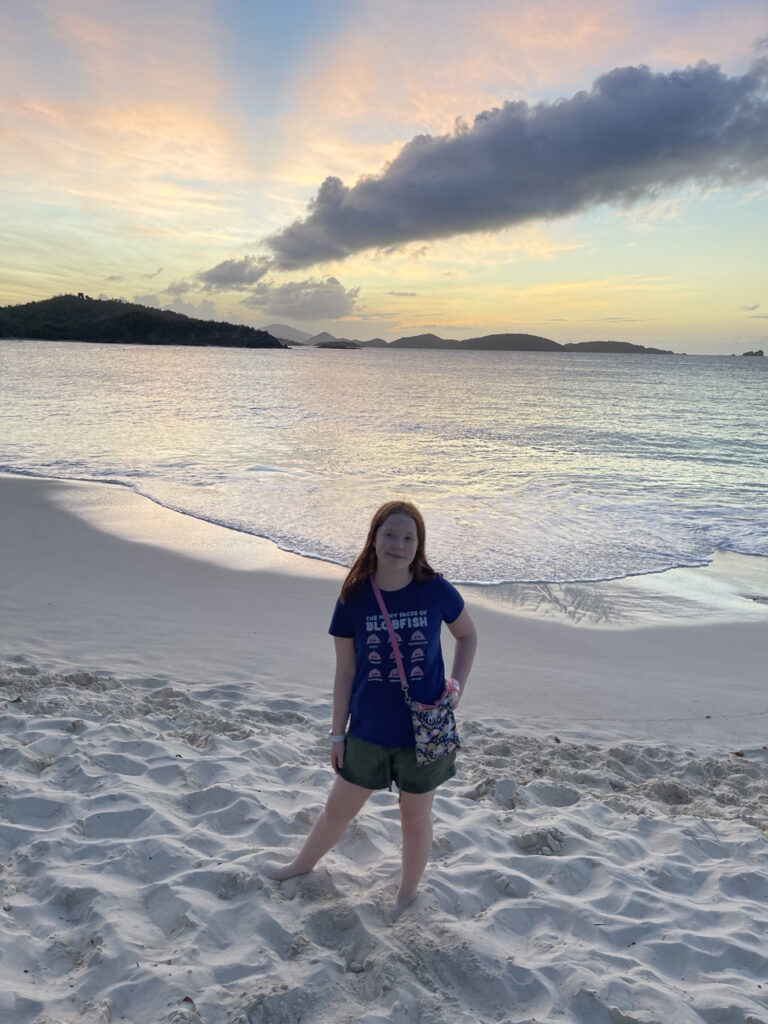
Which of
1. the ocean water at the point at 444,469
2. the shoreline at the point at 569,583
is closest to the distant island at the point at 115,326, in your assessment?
the ocean water at the point at 444,469

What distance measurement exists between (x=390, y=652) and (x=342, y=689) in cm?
29

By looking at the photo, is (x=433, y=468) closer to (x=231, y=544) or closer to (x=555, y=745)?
(x=231, y=544)

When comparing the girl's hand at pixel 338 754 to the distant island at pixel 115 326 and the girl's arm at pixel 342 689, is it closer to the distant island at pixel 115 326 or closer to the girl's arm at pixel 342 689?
the girl's arm at pixel 342 689

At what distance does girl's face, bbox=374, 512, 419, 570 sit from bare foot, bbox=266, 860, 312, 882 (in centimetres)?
153

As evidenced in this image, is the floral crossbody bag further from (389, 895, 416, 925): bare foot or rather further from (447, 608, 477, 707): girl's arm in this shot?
(389, 895, 416, 925): bare foot

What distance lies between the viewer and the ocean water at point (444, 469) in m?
10.6

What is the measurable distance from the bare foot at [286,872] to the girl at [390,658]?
61 centimetres

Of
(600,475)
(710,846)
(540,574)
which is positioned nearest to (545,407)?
(600,475)

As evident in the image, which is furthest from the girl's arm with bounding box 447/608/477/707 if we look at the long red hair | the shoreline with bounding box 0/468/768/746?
the shoreline with bounding box 0/468/768/746

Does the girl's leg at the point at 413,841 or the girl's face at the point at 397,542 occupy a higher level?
the girl's face at the point at 397,542

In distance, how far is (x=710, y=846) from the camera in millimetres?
3715

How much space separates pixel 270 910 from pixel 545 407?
3784cm

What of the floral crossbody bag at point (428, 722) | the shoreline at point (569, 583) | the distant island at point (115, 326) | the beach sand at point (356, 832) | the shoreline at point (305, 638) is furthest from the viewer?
the distant island at point (115, 326)

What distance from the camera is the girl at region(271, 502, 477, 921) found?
9.17ft
